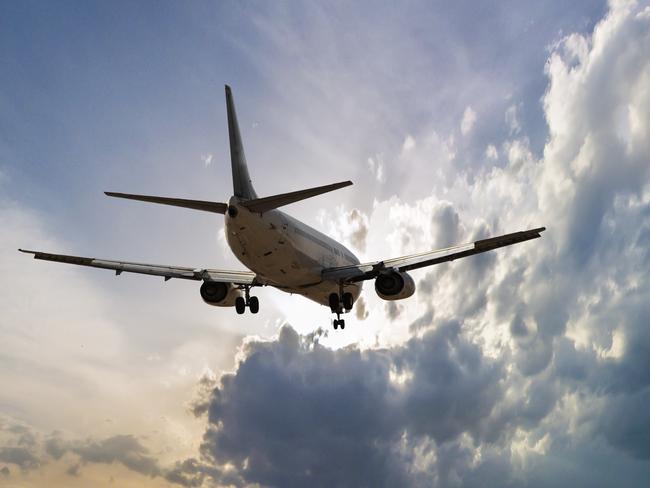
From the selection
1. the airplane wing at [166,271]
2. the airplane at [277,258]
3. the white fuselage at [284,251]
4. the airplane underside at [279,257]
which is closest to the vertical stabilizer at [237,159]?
the airplane at [277,258]

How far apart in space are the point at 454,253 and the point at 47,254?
2108 cm

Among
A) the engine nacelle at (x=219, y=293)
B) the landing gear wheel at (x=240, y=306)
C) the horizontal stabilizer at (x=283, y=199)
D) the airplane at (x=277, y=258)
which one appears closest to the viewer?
the horizontal stabilizer at (x=283, y=199)

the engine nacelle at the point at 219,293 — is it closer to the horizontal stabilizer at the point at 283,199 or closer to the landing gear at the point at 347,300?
the landing gear at the point at 347,300

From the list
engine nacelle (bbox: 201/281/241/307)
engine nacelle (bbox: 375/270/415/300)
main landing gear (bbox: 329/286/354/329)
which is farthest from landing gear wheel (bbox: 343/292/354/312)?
engine nacelle (bbox: 201/281/241/307)

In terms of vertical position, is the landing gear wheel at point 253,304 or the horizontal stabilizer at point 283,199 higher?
the landing gear wheel at point 253,304

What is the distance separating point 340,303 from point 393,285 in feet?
14.7

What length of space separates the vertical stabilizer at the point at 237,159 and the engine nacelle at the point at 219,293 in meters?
8.30

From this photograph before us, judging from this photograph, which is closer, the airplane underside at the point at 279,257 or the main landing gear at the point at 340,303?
the airplane underside at the point at 279,257

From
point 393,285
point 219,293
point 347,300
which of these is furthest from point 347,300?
point 219,293

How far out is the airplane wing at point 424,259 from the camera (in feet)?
90.9

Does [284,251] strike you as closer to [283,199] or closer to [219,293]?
[283,199]

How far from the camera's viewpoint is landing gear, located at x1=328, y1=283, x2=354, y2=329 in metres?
35.0

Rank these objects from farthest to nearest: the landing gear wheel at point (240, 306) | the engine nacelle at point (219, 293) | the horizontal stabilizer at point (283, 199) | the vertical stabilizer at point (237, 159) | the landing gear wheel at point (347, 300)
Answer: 1. the engine nacelle at point (219, 293)
2. the landing gear wheel at point (240, 306)
3. the landing gear wheel at point (347, 300)
4. the vertical stabilizer at point (237, 159)
5. the horizontal stabilizer at point (283, 199)

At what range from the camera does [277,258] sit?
29.9 meters
